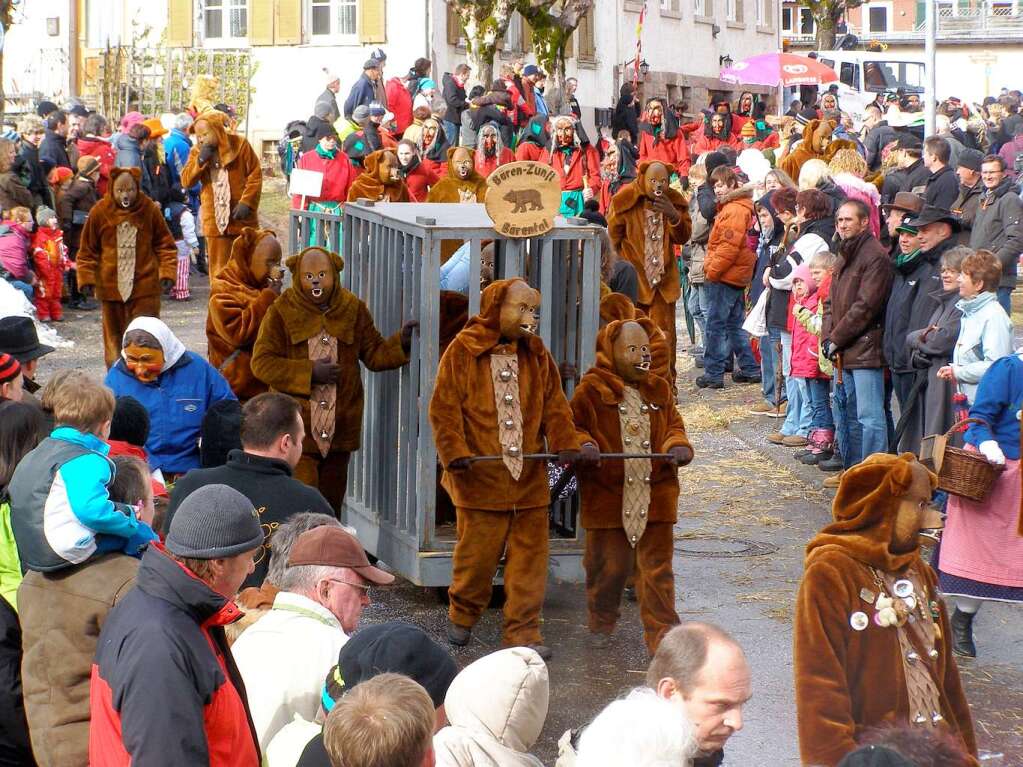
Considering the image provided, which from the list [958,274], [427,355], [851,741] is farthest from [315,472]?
[851,741]

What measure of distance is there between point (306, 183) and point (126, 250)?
2197 millimetres

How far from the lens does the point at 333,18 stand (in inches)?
1181

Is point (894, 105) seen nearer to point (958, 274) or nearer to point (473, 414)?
point (958, 274)

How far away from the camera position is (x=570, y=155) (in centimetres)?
1952

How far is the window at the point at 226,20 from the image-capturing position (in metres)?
30.4

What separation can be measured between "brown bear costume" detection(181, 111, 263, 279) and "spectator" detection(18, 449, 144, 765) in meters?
10.6

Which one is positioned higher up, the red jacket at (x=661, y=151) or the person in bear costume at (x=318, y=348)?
the red jacket at (x=661, y=151)

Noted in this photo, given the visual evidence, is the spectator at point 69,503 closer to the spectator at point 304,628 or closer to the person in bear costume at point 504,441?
the spectator at point 304,628

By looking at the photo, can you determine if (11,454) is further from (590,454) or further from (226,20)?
(226,20)

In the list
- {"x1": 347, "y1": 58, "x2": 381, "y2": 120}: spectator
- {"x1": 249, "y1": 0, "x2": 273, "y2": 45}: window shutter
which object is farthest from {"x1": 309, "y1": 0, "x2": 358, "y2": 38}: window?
{"x1": 347, "y1": 58, "x2": 381, "y2": 120}: spectator

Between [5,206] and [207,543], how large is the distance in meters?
14.4

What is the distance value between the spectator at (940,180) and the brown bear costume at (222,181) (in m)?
6.29

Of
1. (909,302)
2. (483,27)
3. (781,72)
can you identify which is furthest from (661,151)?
(909,302)

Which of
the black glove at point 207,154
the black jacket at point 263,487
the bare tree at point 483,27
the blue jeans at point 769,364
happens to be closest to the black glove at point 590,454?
the black jacket at point 263,487
